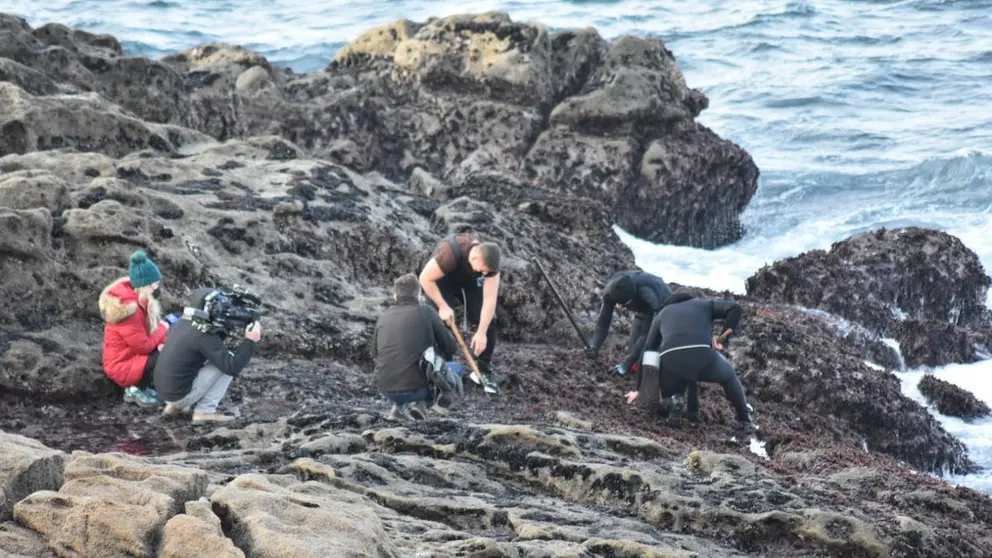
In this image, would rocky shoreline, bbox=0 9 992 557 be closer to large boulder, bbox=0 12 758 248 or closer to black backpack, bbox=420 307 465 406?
large boulder, bbox=0 12 758 248

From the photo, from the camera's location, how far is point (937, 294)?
24.1 metres

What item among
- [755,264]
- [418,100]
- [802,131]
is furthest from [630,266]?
[802,131]

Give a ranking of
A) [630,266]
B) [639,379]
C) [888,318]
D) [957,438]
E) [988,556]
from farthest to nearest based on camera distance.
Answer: [888,318] → [630,266] → [957,438] → [639,379] → [988,556]

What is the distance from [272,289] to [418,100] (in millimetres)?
17190

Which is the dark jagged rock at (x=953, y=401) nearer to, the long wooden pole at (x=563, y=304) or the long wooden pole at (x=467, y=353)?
the long wooden pole at (x=563, y=304)

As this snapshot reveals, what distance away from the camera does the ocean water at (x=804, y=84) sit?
33781 millimetres

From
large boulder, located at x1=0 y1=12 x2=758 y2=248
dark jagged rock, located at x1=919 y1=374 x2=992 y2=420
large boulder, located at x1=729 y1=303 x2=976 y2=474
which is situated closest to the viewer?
large boulder, located at x1=729 y1=303 x2=976 y2=474

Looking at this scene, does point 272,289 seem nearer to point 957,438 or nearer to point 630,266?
point 630,266

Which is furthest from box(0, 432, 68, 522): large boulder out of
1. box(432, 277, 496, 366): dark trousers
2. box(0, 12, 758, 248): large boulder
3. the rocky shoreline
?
box(0, 12, 758, 248): large boulder

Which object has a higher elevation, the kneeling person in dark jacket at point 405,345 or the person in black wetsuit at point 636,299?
the kneeling person in dark jacket at point 405,345

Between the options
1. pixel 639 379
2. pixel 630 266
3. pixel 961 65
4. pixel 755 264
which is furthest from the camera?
pixel 961 65

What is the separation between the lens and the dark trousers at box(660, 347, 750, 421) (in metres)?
13.8

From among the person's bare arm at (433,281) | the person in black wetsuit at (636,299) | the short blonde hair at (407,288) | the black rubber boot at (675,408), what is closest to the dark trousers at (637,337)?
the person in black wetsuit at (636,299)

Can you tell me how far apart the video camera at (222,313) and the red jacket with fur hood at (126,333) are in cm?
64
